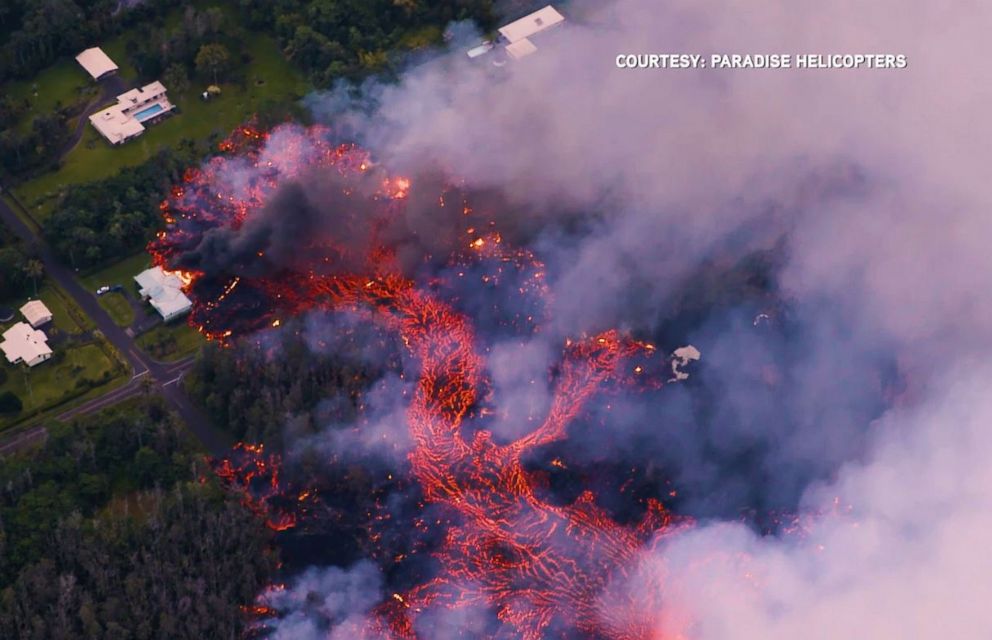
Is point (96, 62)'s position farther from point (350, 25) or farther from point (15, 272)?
point (15, 272)

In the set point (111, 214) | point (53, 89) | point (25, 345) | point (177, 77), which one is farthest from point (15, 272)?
point (177, 77)

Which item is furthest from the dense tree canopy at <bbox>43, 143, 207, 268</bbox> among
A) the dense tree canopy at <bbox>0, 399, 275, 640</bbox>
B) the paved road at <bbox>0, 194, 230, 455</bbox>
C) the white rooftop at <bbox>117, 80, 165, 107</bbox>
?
the dense tree canopy at <bbox>0, 399, 275, 640</bbox>

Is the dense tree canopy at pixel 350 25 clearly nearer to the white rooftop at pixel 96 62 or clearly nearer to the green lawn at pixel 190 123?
the green lawn at pixel 190 123

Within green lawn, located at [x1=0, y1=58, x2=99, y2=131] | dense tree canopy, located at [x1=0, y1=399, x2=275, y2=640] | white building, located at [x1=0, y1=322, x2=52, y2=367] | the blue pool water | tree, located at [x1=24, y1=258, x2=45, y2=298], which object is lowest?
dense tree canopy, located at [x1=0, y1=399, x2=275, y2=640]

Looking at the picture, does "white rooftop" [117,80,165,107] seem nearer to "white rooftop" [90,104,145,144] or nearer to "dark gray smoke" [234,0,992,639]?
"white rooftop" [90,104,145,144]

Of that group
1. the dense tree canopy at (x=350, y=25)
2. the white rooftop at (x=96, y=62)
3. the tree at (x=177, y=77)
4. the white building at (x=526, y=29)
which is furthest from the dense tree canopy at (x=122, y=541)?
the white building at (x=526, y=29)

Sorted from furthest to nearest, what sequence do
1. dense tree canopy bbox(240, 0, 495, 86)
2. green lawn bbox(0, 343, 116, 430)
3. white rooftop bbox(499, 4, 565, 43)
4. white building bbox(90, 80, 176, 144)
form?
1. white rooftop bbox(499, 4, 565, 43)
2. dense tree canopy bbox(240, 0, 495, 86)
3. white building bbox(90, 80, 176, 144)
4. green lawn bbox(0, 343, 116, 430)

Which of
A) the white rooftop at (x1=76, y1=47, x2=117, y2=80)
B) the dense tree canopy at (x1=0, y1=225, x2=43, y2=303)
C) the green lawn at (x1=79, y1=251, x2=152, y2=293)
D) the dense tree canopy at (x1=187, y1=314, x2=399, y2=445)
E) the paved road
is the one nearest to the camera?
the dense tree canopy at (x1=187, y1=314, x2=399, y2=445)
